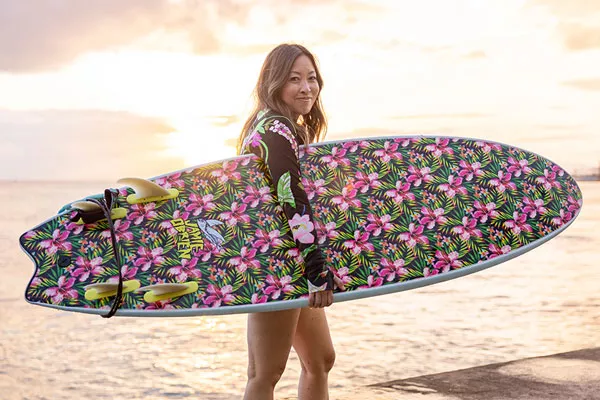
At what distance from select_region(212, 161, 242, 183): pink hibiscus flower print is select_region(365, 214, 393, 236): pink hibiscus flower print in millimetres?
520

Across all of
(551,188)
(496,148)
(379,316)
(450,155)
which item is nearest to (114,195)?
(450,155)

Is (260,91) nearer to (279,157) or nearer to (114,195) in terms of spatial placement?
(279,157)

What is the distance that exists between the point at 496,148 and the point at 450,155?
10.0 inches

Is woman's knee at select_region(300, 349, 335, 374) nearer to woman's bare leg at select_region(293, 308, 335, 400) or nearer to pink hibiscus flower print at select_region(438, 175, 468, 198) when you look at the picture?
woman's bare leg at select_region(293, 308, 335, 400)

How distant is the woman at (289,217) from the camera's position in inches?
85.6

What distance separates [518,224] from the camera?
9.32 ft

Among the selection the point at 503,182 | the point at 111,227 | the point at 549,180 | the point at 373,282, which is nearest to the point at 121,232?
the point at 111,227

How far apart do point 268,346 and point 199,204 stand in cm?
59

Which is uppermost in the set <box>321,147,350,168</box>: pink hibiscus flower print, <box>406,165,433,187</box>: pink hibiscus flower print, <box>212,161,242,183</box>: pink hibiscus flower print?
<box>321,147,350,168</box>: pink hibiscus flower print

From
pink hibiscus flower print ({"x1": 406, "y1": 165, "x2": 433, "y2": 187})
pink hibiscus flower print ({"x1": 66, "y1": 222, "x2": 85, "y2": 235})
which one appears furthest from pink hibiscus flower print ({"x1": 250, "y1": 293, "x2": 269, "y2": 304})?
pink hibiscus flower print ({"x1": 406, "y1": 165, "x2": 433, "y2": 187})

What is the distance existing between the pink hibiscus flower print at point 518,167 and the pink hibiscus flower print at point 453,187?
0.27 metres

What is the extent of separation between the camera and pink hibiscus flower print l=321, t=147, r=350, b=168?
2664 millimetres

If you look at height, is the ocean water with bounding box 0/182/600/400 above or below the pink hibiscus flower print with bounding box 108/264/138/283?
below

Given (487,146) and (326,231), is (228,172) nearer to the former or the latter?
(326,231)
